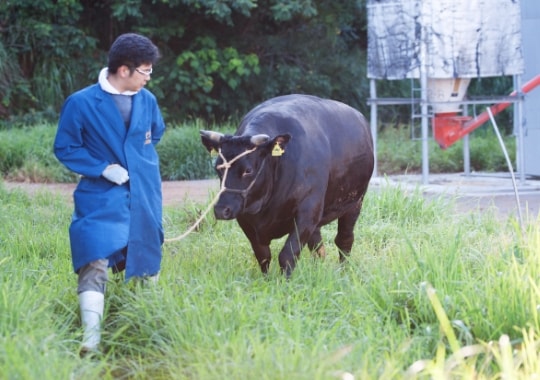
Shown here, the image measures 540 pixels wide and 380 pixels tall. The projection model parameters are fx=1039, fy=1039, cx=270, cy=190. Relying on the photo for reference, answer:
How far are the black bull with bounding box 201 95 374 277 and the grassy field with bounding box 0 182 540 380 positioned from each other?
0.29 m

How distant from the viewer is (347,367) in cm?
459

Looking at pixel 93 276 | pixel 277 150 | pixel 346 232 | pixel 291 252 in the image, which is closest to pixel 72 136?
pixel 93 276

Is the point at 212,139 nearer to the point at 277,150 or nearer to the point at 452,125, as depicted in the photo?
the point at 277,150

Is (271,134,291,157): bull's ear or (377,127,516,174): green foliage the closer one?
(271,134,291,157): bull's ear

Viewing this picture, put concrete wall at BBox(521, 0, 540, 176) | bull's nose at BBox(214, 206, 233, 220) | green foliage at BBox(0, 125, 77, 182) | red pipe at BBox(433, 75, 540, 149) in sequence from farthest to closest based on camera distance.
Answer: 1. concrete wall at BBox(521, 0, 540, 176)
2. green foliage at BBox(0, 125, 77, 182)
3. red pipe at BBox(433, 75, 540, 149)
4. bull's nose at BBox(214, 206, 233, 220)

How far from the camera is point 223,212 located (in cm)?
617

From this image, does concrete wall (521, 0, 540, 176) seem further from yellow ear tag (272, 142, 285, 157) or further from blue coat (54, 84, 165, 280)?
blue coat (54, 84, 165, 280)

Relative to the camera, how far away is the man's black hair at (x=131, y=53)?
5.66 meters

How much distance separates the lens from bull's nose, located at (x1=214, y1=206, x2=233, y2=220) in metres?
6.16

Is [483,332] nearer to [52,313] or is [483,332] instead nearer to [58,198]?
[52,313]

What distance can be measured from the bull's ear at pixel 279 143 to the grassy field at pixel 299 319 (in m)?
0.76

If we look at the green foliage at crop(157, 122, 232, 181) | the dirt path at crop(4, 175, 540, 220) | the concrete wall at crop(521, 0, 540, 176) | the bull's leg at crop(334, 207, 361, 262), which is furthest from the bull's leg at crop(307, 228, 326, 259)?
the concrete wall at crop(521, 0, 540, 176)

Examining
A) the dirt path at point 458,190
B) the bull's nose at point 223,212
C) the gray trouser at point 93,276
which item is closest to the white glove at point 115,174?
the gray trouser at point 93,276

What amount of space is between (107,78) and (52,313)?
1.33m
